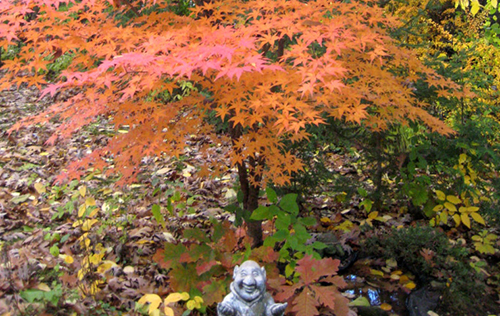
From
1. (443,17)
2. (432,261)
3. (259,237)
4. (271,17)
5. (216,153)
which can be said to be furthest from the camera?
(443,17)

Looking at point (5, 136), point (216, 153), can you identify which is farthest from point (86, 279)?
point (5, 136)

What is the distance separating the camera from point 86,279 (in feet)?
8.56

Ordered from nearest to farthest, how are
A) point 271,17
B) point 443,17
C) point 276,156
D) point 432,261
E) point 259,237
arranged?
point 271,17
point 276,156
point 432,261
point 259,237
point 443,17

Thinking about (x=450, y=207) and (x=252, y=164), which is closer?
(x=252, y=164)

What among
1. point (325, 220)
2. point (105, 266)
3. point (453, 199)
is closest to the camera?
point (105, 266)

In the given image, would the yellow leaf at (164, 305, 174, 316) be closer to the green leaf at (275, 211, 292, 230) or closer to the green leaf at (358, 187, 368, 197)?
the green leaf at (275, 211, 292, 230)

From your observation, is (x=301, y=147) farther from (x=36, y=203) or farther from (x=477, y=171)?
(x=36, y=203)

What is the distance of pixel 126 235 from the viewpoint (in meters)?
3.23

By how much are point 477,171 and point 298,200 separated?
1378 millimetres

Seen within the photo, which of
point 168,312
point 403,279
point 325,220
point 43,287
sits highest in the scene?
point 168,312

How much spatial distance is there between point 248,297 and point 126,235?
1.83 meters

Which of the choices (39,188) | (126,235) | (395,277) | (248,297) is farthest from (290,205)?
(39,188)

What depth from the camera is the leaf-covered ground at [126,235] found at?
7.98 ft

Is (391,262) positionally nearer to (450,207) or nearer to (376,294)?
(376,294)
